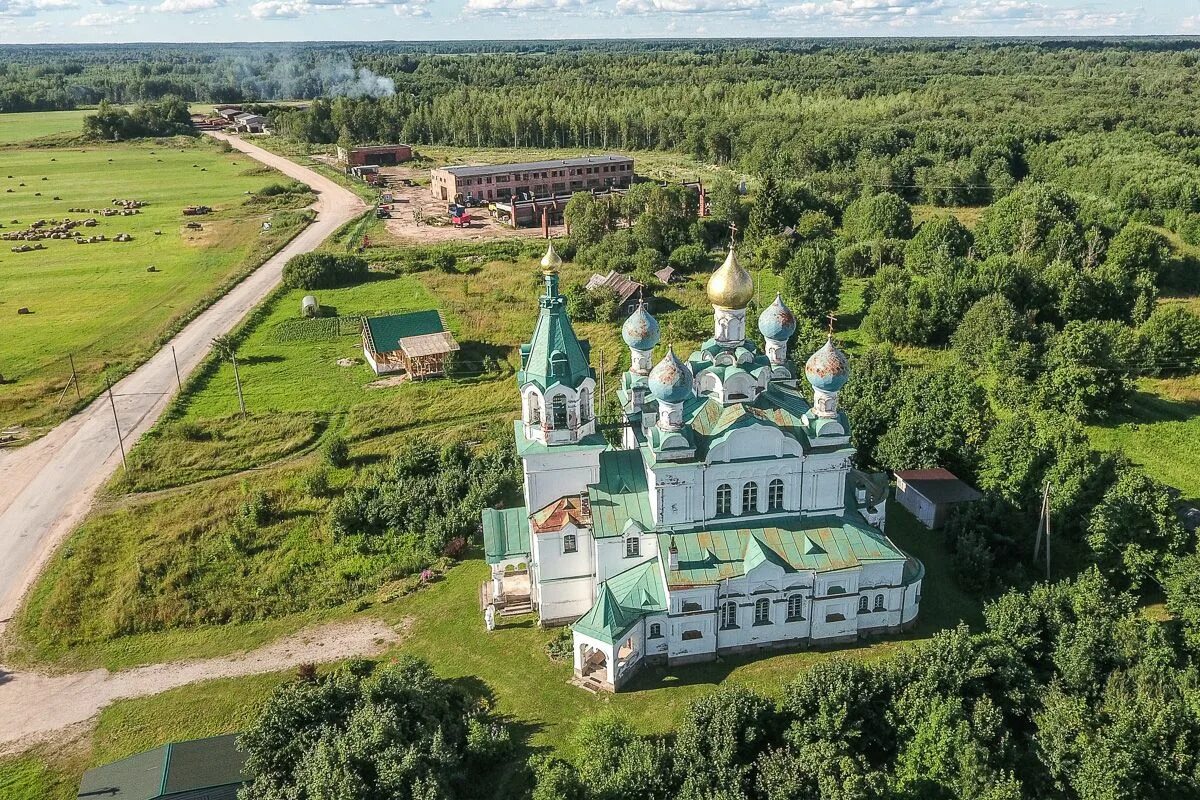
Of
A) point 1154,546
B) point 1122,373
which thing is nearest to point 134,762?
point 1154,546

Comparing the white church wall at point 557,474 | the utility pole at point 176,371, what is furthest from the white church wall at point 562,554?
the utility pole at point 176,371

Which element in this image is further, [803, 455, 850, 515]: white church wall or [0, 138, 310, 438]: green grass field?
[0, 138, 310, 438]: green grass field

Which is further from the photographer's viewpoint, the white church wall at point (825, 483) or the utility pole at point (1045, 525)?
the utility pole at point (1045, 525)

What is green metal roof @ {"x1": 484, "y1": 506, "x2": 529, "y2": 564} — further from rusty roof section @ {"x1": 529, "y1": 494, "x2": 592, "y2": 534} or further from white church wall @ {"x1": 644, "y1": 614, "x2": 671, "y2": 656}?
white church wall @ {"x1": 644, "y1": 614, "x2": 671, "y2": 656}

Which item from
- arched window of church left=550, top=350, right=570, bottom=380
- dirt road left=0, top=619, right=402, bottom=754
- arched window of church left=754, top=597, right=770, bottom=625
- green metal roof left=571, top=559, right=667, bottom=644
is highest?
arched window of church left=550, top=350, right=570, bottom=380

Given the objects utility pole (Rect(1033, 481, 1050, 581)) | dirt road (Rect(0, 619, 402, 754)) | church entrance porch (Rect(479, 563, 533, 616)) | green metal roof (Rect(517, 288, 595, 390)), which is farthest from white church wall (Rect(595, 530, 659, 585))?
utility pole (Rect(1033, 481, 1050, 581))

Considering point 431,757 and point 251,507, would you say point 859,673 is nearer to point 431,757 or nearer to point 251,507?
point 431,757

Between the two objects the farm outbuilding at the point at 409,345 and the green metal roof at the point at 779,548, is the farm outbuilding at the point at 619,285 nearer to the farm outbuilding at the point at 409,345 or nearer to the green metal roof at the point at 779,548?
the farm outbuilding at the point at 409,345
